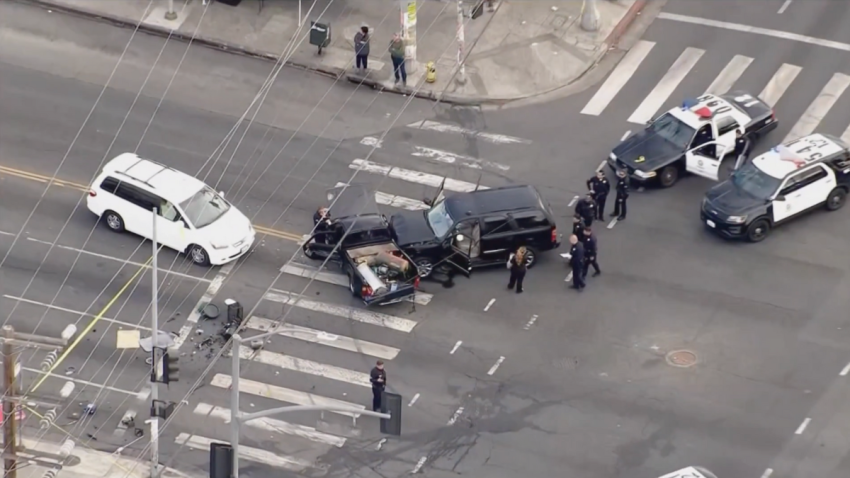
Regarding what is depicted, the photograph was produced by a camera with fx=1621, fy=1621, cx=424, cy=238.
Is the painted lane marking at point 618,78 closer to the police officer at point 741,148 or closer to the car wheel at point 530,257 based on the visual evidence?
the police officer at point 741,148

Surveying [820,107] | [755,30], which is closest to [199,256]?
[820,107]

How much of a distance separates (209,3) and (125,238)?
35.7ft

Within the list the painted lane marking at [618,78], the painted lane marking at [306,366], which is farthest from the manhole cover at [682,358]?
the painted lane marking at [618,78]

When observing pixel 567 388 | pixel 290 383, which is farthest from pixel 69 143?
pixel 567 388

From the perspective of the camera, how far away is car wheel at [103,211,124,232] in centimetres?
3747

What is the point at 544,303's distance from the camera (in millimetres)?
35875

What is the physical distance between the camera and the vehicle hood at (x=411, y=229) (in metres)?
36.2

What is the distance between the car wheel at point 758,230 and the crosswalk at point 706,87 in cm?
428

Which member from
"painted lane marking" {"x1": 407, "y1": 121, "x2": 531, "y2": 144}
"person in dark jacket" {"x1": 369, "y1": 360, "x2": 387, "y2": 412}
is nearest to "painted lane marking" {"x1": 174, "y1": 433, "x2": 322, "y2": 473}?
"person in dark jacket" {"x1": 369, "y1": 360, "x2": 387, "y2": 412}

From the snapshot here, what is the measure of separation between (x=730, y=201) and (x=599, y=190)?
9.98 feet

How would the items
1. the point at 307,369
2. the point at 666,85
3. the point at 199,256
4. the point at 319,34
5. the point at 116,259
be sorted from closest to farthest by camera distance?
the point at 307,369
the point at 199,256
the point at 116,259
the point at 666,85
the point at 319,34

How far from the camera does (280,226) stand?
38.1m

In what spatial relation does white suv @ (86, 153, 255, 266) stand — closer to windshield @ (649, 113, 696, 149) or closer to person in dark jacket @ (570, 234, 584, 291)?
person in dark jacket @ (570, 234, 584, 291)

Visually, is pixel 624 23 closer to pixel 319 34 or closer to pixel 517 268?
pixel 319 34
